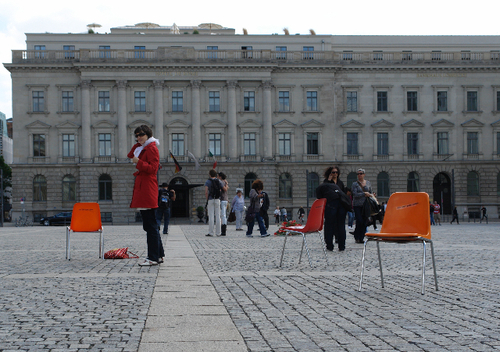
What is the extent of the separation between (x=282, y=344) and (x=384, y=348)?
0.70 meters

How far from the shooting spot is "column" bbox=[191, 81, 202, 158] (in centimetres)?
5222

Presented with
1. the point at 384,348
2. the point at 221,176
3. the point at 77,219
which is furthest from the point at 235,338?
the point at 221,176

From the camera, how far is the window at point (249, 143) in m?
53.1

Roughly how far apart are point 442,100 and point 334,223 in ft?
149

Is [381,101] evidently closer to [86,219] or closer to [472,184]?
[472,184]

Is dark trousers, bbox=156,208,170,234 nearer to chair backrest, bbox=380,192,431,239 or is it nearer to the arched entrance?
chair backrest, bbox=380,192,431,239

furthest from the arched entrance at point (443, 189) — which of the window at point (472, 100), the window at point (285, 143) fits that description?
the window at point (285, 143)

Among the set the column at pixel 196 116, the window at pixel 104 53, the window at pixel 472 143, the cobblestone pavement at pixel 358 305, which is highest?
the window at pixel 104 53

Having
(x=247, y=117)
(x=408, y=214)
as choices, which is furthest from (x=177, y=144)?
(x=408, y=214)

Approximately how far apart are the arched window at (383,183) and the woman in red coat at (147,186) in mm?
46081

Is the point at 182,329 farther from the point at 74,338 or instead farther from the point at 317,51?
the point at 317,51

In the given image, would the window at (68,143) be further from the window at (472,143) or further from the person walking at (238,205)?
the window at (472,143)

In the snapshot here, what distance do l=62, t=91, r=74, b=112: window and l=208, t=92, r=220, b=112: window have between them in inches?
470

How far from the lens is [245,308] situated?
568 centimetres
